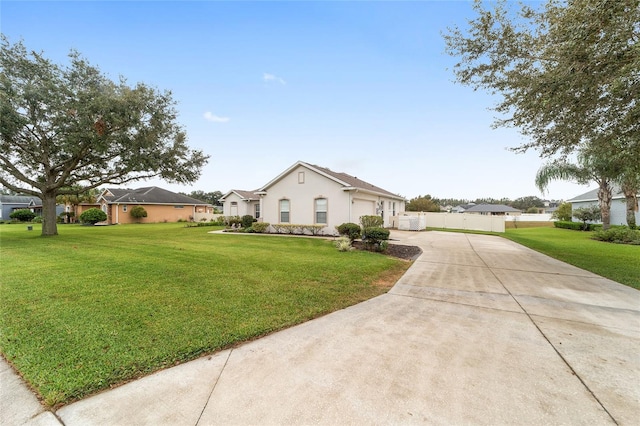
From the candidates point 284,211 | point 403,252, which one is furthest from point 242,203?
point 403,252

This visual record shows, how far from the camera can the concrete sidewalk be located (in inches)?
81.8

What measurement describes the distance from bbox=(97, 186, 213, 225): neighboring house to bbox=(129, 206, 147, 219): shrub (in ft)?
2.49

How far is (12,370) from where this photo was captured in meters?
2.67

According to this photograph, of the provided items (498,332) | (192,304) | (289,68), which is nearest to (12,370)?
(192,304)

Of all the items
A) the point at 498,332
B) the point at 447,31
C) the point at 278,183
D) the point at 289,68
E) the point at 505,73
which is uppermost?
the point at 289,68

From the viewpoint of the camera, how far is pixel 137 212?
97.9 ft

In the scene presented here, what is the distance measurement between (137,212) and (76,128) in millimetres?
19992

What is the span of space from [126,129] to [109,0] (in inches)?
252

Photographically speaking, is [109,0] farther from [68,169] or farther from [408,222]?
[408,222]

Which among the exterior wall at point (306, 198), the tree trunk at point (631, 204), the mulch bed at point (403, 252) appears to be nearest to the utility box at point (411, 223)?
the exterior wall at point (306, 198)

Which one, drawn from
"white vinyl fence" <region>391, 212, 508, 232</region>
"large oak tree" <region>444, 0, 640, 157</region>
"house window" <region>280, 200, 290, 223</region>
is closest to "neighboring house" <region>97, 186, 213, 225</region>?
"house window" <region>280, 200, 290, 223</region>

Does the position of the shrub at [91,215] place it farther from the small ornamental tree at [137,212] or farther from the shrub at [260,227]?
the shrub at [260,227]

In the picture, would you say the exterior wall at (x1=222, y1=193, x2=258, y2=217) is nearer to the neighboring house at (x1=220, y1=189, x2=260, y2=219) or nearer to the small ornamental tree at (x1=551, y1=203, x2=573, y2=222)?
the neighboring house at (x1=220, y1=189, x2=260, y2=219)

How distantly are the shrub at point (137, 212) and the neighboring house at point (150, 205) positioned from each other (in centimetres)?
76
